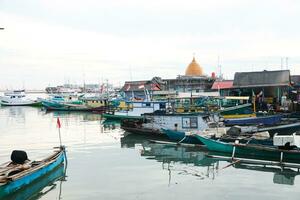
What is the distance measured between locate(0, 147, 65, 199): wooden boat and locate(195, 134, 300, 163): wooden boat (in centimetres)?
913

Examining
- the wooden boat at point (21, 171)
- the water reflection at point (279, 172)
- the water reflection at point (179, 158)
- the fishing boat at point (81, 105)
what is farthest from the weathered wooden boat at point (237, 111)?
the fishing boat at point (81, 105)

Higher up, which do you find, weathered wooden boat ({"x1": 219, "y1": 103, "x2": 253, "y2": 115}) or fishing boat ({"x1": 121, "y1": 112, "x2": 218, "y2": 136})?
weathered wooden boat ({"x1": 219, "y1": 103, "x2": 253, "y2": 115})

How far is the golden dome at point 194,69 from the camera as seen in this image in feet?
200

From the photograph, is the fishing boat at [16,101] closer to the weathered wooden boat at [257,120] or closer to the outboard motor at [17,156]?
the weathered wooden boat at [257,120]

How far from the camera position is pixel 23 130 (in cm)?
3466

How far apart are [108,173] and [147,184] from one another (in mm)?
2689

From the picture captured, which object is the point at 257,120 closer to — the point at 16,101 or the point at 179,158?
the point at 179,158

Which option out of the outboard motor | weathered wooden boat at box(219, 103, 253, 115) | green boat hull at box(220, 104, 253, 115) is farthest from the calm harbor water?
green boat hull at box(220, 104, 253, 115)

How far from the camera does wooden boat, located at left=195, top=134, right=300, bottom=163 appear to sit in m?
18.2

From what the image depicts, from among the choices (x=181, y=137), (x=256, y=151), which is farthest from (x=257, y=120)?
(x=256, y=151)

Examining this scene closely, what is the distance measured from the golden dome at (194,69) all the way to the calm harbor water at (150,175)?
36.2m

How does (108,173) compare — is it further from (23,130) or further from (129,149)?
(23,130)

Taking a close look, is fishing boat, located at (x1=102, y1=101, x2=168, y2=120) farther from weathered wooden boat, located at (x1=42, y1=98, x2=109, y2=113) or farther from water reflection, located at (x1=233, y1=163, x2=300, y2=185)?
weathered wooden boat, located at (x1=42, y1=98, x2=109, y2=113)

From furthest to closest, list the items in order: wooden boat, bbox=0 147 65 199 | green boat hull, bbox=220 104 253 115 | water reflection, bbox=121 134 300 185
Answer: green boat hull, bbox=220 104 253 115
water reflection, bbox=121 134 300 185
wooden boat, bbox=0 147 65 199
